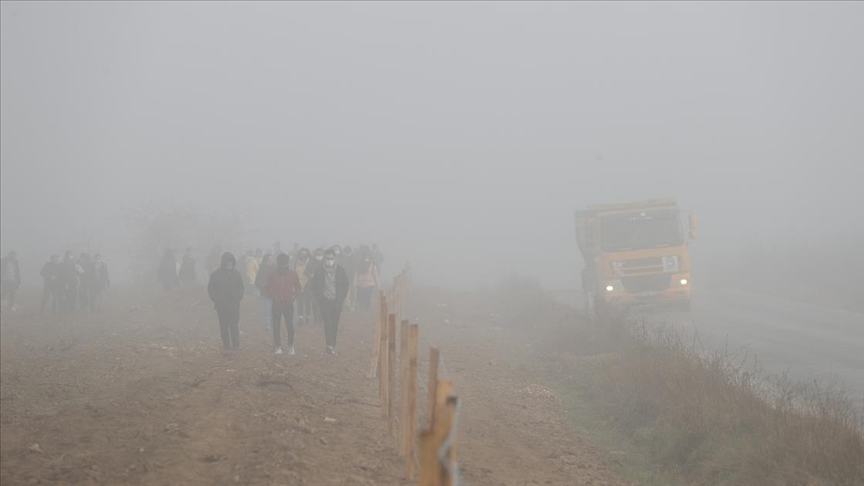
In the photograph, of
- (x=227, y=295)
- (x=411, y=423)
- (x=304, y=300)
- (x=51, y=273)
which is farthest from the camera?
(x=51, y=273)

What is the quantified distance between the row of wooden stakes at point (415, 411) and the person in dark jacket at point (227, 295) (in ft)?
10.8

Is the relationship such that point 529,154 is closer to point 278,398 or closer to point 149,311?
point 149,311

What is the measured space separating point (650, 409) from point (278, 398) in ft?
14.7

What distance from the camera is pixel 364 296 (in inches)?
902


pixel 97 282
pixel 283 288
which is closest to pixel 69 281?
pixel 97 282

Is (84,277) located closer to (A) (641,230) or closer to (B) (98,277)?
(B) (98,277)

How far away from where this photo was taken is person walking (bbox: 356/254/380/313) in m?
22.2

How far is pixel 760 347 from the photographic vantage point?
643 inches

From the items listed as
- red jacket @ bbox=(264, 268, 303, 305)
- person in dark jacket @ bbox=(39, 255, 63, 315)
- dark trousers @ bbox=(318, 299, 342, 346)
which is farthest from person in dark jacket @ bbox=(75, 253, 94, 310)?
dark trousers @ bbox=(318, 299, 342, 346)

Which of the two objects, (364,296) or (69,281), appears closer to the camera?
(364,296)

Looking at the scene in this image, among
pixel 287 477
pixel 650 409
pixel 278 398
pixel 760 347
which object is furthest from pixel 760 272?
pixel 287 477

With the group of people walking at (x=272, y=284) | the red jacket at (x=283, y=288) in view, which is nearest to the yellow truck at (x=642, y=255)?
the group of people walking at (x=272, y=284)

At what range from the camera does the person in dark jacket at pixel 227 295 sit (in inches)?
563

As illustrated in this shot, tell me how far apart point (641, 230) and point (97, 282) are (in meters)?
17.1
